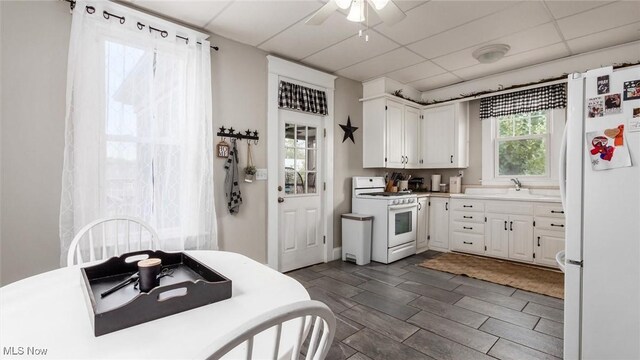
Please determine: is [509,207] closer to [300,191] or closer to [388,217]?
[388,217]

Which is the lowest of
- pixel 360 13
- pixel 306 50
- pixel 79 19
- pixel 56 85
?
pixel 56 85

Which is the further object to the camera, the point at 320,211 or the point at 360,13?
the point at 320,211

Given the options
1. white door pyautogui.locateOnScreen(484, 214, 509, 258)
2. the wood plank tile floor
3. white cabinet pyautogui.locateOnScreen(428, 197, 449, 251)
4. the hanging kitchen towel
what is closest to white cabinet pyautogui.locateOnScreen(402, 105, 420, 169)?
white cabinet pyautogui.locateOnScreen(428, 197, 449, 251)

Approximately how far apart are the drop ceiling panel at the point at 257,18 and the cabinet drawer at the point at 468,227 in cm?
339

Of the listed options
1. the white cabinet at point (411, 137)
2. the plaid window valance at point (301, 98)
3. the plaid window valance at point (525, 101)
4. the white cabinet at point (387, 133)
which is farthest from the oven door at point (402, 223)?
the plaid window valance at point (525, 101)

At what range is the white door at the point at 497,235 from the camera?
3.84 meters

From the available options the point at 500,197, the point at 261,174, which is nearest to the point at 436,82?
the point at 500,197

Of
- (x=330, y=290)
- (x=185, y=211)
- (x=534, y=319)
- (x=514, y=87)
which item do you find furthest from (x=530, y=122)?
(x=185, y=211)

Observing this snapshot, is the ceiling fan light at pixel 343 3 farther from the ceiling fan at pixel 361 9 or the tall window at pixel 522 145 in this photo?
the tall window at pixel 522 145

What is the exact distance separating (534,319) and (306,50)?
3.32 m

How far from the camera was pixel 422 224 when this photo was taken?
14.8 feet

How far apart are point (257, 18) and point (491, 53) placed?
8.51 feet

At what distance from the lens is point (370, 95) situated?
437 centimetres

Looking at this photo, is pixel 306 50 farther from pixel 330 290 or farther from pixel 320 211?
pixel 330 290
